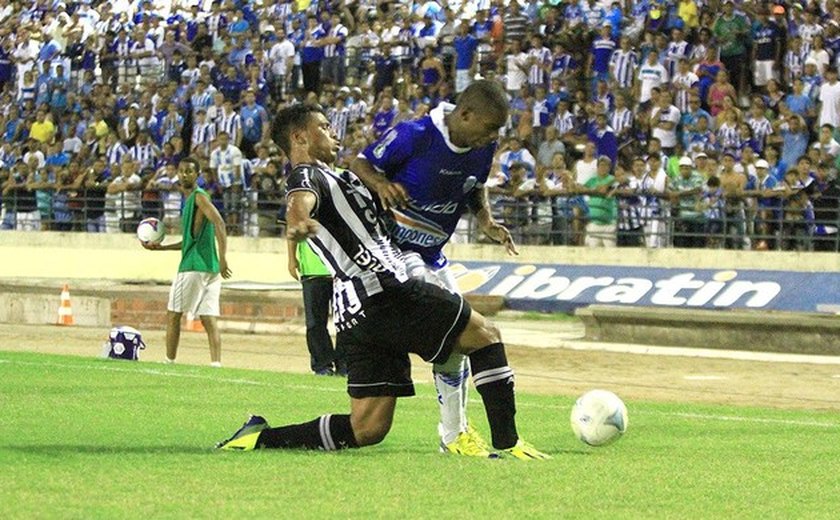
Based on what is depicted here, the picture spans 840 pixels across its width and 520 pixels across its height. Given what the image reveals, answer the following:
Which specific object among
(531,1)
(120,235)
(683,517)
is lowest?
(120,235)

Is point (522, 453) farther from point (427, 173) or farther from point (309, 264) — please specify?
point (309, 264)

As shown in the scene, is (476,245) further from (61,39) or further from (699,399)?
(61,39)

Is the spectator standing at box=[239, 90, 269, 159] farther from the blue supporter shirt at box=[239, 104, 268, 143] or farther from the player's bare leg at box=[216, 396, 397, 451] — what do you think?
the player's bare leg at box=[216, 396, 397, 451]

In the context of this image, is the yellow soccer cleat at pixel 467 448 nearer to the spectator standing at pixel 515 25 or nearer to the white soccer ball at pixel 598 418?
the white soccer ball at pixel 598 418

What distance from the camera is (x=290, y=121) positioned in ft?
30.0

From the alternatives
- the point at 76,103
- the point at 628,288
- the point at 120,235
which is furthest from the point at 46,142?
the point at 628,288

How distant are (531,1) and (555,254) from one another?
223 inches

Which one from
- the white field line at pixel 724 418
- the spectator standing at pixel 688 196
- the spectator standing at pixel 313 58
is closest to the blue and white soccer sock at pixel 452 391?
the white field line at pixel 724 418

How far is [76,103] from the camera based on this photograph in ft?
121

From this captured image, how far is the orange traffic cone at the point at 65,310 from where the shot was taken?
80.3ft

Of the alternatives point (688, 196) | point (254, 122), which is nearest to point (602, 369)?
point (688, 196)

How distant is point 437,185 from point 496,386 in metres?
1.18

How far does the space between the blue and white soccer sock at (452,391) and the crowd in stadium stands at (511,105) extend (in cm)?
1479

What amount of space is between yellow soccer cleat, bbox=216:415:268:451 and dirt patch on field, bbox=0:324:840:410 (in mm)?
6708
